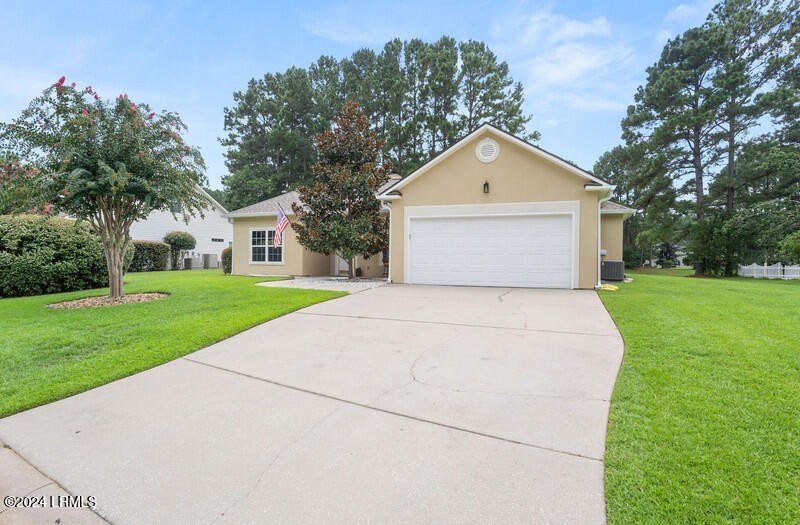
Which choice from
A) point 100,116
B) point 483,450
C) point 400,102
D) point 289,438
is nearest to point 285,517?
point 289,438

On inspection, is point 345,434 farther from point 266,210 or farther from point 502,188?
point 266,210

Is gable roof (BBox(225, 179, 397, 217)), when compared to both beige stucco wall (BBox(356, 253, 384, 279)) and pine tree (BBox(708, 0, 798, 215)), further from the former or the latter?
pine tree (BBox(708, 0, 798, 215))

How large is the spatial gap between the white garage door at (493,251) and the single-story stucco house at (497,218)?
0.03 meters

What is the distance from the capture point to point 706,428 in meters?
2.53

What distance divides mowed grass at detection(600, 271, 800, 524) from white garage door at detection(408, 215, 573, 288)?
5.11 metres

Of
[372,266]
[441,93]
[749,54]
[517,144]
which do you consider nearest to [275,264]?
[372,266]

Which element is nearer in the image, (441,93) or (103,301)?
(103,301)

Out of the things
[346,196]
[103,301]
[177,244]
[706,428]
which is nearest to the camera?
[706,428]

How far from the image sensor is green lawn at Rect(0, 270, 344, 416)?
3.67 meters

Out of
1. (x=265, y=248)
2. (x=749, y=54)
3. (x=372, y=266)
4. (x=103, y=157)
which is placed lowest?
(x=372, y=266)

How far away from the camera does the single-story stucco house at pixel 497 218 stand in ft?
32.9

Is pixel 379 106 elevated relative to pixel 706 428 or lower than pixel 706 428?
elevated

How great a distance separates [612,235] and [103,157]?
1746cm

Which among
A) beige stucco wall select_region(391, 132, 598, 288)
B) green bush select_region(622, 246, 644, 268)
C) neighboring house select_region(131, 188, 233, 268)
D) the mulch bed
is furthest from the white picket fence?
neighboring house select_region(131, 188, 233, 268)
